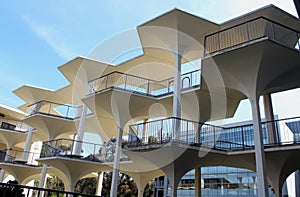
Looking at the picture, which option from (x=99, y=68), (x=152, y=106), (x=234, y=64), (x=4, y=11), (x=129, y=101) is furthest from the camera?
(x=99, y=68)

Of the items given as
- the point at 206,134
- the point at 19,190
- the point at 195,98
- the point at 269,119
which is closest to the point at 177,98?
the point at 195,98

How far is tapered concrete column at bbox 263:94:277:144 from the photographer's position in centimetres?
1147

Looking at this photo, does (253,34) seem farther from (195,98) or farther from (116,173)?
(116,173)

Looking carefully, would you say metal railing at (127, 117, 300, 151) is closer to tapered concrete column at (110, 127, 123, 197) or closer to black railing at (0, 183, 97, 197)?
tapered concrete column at (110, 127, 123, 197)

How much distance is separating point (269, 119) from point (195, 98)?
3.53 m

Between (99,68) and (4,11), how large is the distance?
6618 millimetres

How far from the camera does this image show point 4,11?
10844mm

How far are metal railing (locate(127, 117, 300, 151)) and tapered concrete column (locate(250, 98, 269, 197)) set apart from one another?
1431 millimetres

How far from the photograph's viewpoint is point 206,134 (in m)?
12.4

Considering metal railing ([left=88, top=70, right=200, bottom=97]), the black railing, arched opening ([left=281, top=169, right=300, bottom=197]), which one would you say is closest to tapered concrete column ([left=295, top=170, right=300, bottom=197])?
arched opening ([left=281, top=169, right=300, bottom=197])

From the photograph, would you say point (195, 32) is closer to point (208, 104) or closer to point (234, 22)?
point (234, 22)

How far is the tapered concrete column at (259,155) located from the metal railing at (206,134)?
1431 millimetres

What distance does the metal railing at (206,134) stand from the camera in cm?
1039

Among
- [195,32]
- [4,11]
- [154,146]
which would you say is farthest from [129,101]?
[4,11]
